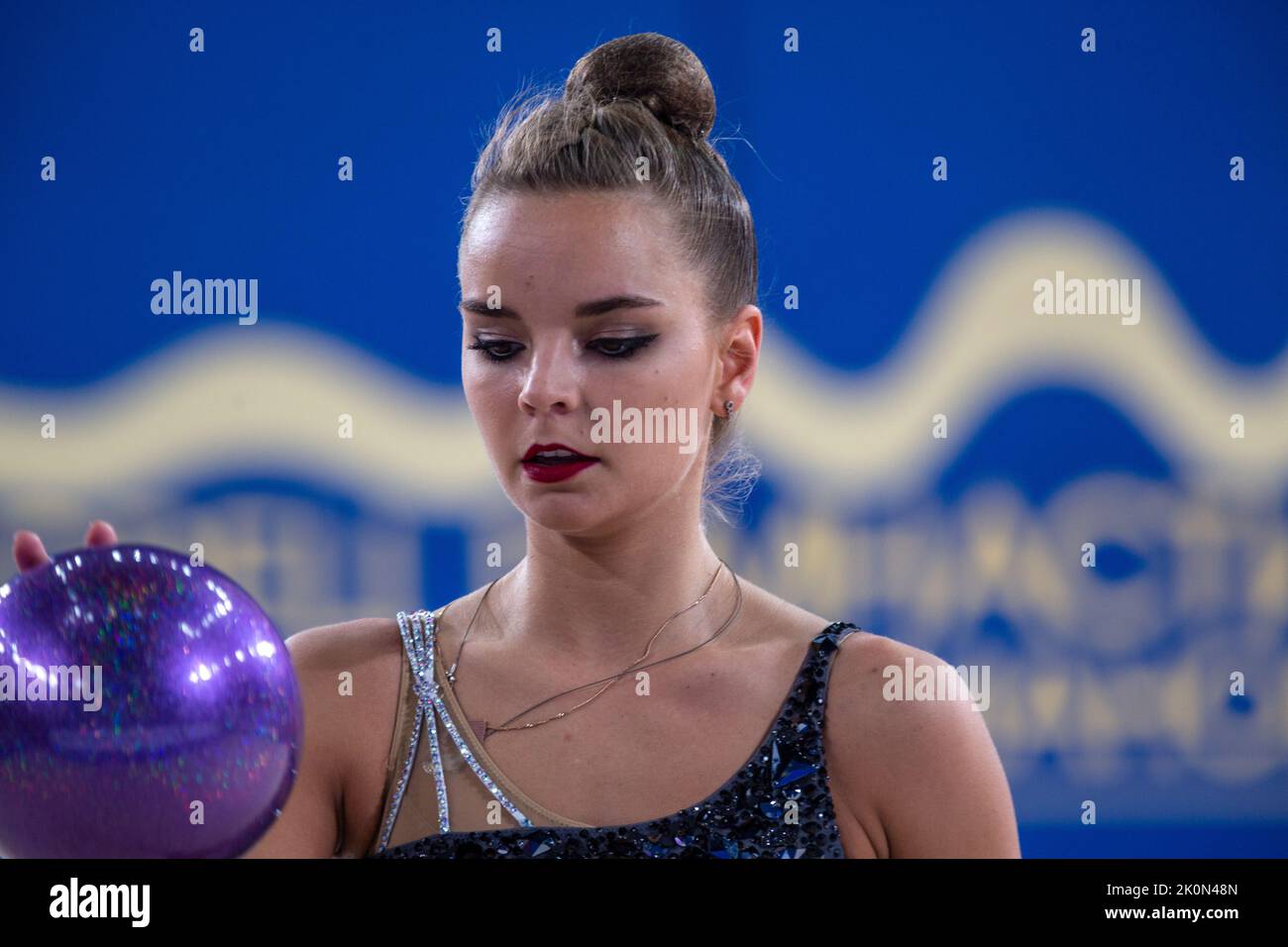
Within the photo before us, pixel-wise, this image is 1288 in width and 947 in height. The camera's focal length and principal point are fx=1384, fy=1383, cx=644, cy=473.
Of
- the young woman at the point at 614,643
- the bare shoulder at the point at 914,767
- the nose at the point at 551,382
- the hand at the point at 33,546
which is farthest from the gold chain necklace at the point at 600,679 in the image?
the hand at the point at 33,546

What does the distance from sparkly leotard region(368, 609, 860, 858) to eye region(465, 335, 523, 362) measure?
0.38 m

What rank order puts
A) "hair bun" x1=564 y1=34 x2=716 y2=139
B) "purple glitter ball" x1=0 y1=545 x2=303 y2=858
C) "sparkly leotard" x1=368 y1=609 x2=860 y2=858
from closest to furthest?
"purple glitter ball" x1=0 y1=545 x2=303 y2=858
"sparkly leotard" x1=368 y1=609 x2=860 y2=858
"hair bun" x1=564 y1=34 x2=716 y2=139

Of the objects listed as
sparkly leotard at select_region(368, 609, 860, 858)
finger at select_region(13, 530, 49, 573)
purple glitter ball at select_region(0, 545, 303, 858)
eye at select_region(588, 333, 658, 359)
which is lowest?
sparkly leotard at select_region(368, 609, 860, 858)

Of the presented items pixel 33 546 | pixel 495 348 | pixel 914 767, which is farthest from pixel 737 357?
pixel 33 546

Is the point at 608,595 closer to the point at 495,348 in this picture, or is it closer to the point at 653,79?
the point at 495,348

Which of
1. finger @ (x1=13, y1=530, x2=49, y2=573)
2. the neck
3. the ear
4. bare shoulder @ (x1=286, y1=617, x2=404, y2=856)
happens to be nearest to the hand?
finger @ (x1=13, y1=530, x2=49, y2=573)

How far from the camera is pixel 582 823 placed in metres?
1.49

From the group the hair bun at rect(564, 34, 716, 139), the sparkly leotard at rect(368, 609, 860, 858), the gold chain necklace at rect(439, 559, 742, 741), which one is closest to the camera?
the sparkly leotard at rect(368, 609, 860, 858)

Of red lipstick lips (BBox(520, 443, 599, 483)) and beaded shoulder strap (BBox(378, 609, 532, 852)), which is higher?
red lipstick lips (BBox(520, 443, 599, 483))

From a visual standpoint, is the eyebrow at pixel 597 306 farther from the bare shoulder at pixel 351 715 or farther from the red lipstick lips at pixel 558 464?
the bare shoulder at pixel 351 715

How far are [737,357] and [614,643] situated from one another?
371mm

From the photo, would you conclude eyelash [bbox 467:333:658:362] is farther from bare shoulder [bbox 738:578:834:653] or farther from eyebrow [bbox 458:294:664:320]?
bare shoulder [bbox 738:578:834:653]

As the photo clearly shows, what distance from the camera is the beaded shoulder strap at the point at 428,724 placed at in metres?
1.51

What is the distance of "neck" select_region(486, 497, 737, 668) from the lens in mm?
1601
